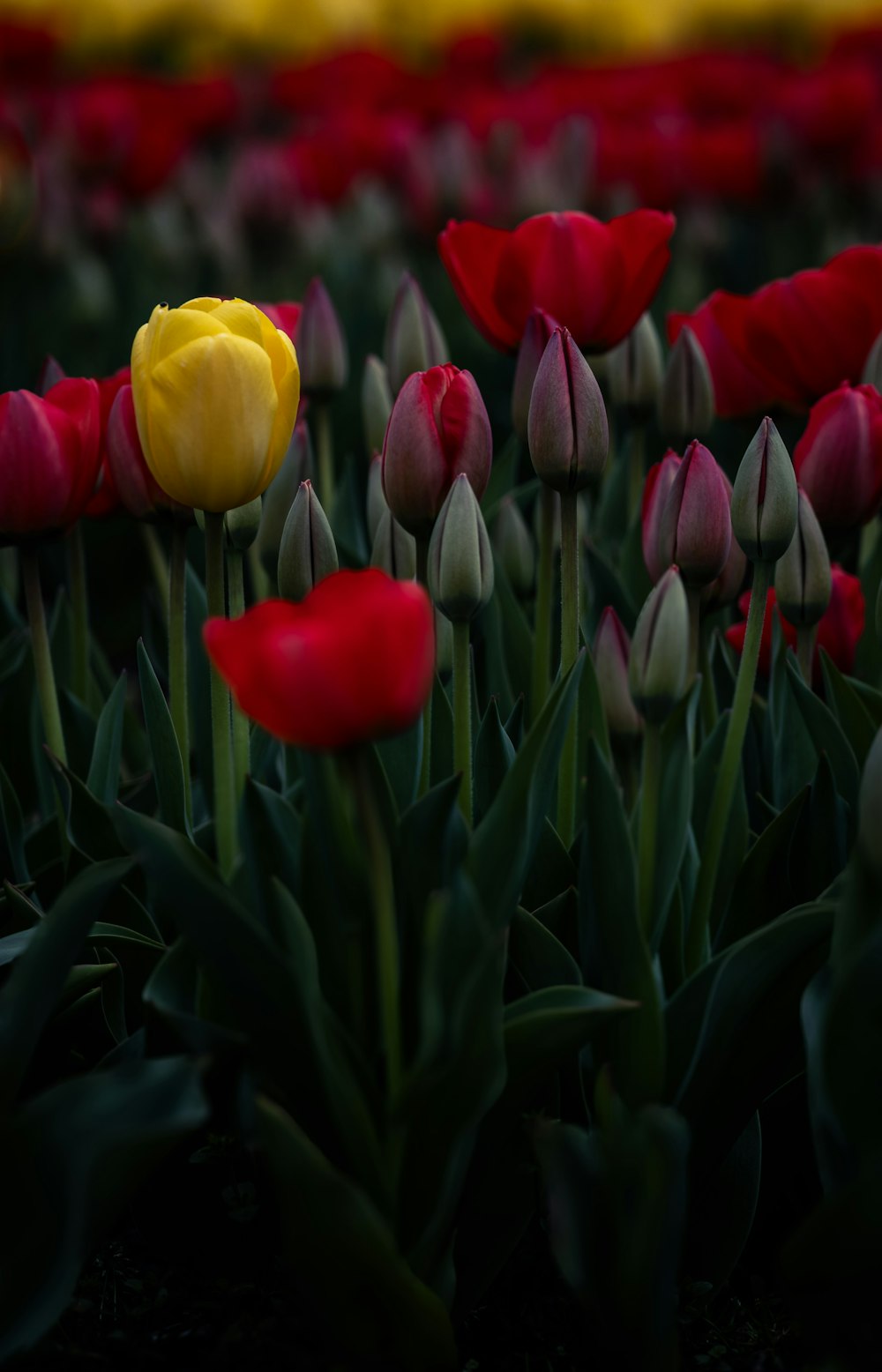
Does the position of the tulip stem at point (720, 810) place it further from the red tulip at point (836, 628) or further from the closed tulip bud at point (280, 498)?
the closed tulip bud at point (280, 498)

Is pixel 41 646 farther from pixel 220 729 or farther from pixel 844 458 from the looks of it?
pixel 844 458

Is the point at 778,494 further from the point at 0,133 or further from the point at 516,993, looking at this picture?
the point at 0,133

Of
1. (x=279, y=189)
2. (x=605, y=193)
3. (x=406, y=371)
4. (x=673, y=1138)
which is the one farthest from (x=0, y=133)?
(x=673, y=1138)

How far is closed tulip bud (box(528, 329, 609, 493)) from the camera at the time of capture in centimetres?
103

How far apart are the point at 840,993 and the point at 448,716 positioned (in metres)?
0.47

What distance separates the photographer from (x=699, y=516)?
3.50ft

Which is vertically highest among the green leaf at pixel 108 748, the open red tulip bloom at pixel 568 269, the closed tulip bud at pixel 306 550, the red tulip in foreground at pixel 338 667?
the open red tulip bloom at pixel 568 269

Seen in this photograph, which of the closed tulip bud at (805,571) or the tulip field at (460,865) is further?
the closed tulip bud at (805,571)

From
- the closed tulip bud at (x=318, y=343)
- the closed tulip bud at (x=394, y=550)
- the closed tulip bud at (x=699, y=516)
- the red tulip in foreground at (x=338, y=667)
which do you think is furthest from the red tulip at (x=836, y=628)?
the red tulip in foreground at (x=338, y=667)

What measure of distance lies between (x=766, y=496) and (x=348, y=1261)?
595mm

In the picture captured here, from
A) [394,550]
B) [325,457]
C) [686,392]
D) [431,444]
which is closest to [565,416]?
[431,444]

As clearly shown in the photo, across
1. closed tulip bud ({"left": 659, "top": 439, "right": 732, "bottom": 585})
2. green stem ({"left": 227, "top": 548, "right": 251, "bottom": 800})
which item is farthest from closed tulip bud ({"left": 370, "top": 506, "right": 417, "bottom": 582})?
closed tulip bud ({"left": 659, "top": 439, "right": 732, "bottom": 585})

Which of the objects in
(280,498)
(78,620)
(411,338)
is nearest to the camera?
(280,498)

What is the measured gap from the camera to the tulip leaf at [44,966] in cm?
88
